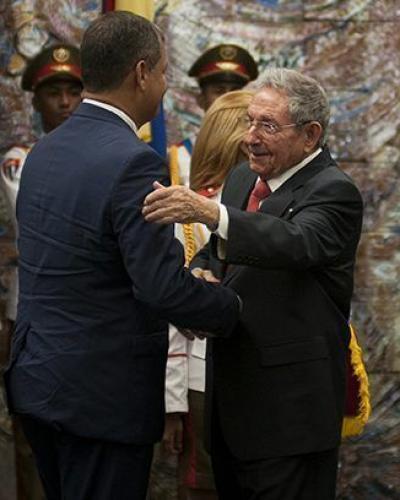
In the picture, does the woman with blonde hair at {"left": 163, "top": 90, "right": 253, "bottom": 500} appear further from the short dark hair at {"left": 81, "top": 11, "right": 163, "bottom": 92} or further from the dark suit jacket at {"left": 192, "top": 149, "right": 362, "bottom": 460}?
the short dark hair at {"left": 81, "top": 11, "right": 163, "bottom": 92}

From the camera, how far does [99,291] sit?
11.4 feet

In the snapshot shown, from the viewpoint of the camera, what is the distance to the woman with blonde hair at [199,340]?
14.5ft

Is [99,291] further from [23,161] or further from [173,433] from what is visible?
[23,161]

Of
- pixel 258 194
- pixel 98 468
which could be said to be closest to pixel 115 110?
pixel 258 194

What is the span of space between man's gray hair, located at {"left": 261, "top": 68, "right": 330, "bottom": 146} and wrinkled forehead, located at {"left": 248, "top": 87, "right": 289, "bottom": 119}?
0.01m

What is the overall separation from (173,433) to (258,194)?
3.83ft

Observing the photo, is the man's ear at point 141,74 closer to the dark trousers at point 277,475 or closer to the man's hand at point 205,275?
the man's hand at point 205,275

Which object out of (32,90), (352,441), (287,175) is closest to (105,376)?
(287,175)

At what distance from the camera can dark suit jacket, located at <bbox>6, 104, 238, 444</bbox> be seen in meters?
3.39

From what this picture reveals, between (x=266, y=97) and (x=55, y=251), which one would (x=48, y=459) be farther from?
(x=266, y=97)

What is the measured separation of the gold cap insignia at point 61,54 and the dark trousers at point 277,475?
2.19 metres

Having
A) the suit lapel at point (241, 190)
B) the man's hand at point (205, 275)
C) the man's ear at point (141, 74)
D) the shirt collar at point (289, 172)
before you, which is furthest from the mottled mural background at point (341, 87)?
the man's ear at point (141, 74)

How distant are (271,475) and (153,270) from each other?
691 millimetres

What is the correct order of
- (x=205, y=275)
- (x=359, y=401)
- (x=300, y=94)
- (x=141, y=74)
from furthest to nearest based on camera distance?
(x=359, y=401) → (x=205, y=275) → (x=300, y=94) → (x=141, y=74)
